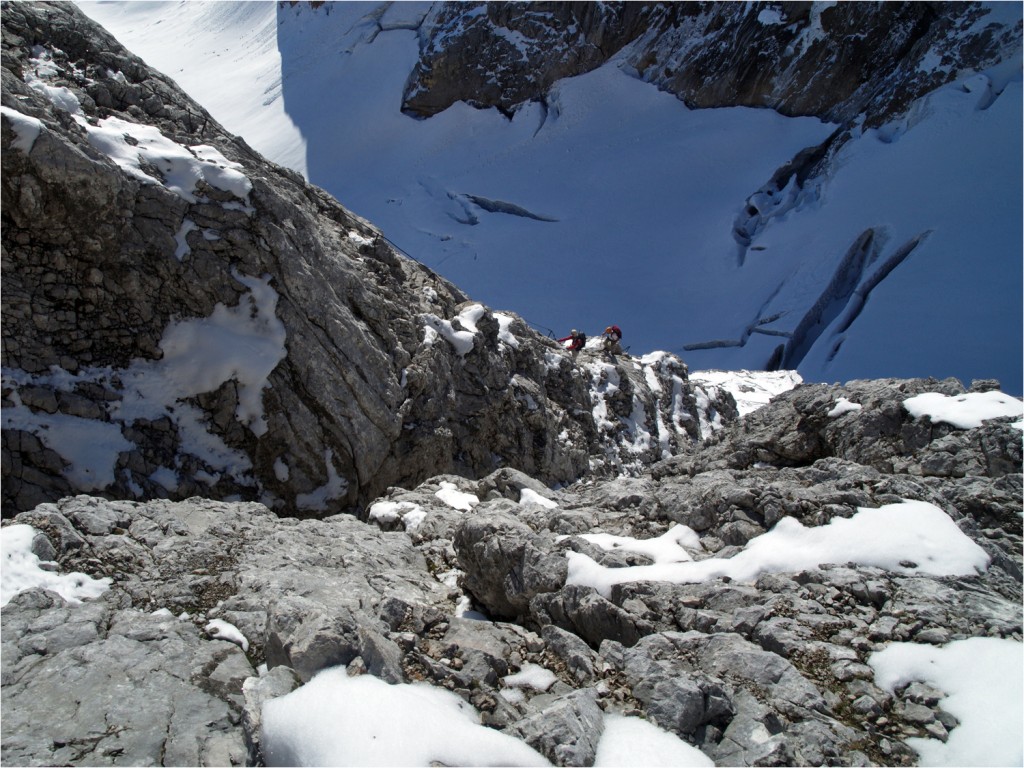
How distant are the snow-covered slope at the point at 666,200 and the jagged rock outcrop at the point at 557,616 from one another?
63.1ft

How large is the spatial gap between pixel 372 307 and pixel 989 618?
28.7 ft

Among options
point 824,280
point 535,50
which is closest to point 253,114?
point 535,50

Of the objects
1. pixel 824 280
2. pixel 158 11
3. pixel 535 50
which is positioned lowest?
pixel 824 280

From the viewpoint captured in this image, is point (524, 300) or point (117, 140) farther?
point (524, 300)

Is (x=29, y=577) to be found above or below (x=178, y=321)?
below

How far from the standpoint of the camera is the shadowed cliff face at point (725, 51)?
105 feet

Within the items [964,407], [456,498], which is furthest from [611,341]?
[964,407]

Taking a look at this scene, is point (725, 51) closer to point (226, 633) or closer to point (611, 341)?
point (611, 341)

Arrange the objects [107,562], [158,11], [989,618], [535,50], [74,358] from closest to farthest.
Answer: [989,618], [107,562], [74,358], [535,50], [158,11]

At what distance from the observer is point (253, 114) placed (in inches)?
1719

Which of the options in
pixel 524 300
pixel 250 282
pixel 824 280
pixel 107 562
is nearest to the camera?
pixel 107 562

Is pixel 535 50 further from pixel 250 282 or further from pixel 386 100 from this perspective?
pixel 250 282

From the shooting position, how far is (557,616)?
15.3ft

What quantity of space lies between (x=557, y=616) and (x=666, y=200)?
108 feet
